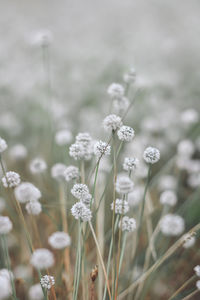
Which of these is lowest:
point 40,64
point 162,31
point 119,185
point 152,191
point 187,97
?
point 119,185

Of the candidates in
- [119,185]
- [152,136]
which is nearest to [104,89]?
[152,136]

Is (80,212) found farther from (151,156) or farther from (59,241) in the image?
(151,156)

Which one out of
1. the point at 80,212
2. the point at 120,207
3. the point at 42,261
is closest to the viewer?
the point at 42,261

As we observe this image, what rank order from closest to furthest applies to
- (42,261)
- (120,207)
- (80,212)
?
(42,261), (80,212), (120,207)

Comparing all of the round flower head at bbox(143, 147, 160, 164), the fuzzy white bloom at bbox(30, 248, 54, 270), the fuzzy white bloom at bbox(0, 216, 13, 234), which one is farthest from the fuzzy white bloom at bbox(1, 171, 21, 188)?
the round flower head at bbox(143, 147, 160, 164)

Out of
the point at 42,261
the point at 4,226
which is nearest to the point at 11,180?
the point at 4,226

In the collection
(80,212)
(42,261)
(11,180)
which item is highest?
(11,180)

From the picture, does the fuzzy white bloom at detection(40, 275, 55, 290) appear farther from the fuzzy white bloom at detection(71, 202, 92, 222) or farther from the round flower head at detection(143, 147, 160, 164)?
the round flower head at detection(143, 147, 160, 164)

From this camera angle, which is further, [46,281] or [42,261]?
[46,281]

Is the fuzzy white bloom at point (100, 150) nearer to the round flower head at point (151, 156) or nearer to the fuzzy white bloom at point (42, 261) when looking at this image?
→ the round flower head at point (151, 156)

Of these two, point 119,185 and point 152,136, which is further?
point 152,136

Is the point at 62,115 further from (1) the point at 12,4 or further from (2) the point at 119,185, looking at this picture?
(1) the point at 12,4
